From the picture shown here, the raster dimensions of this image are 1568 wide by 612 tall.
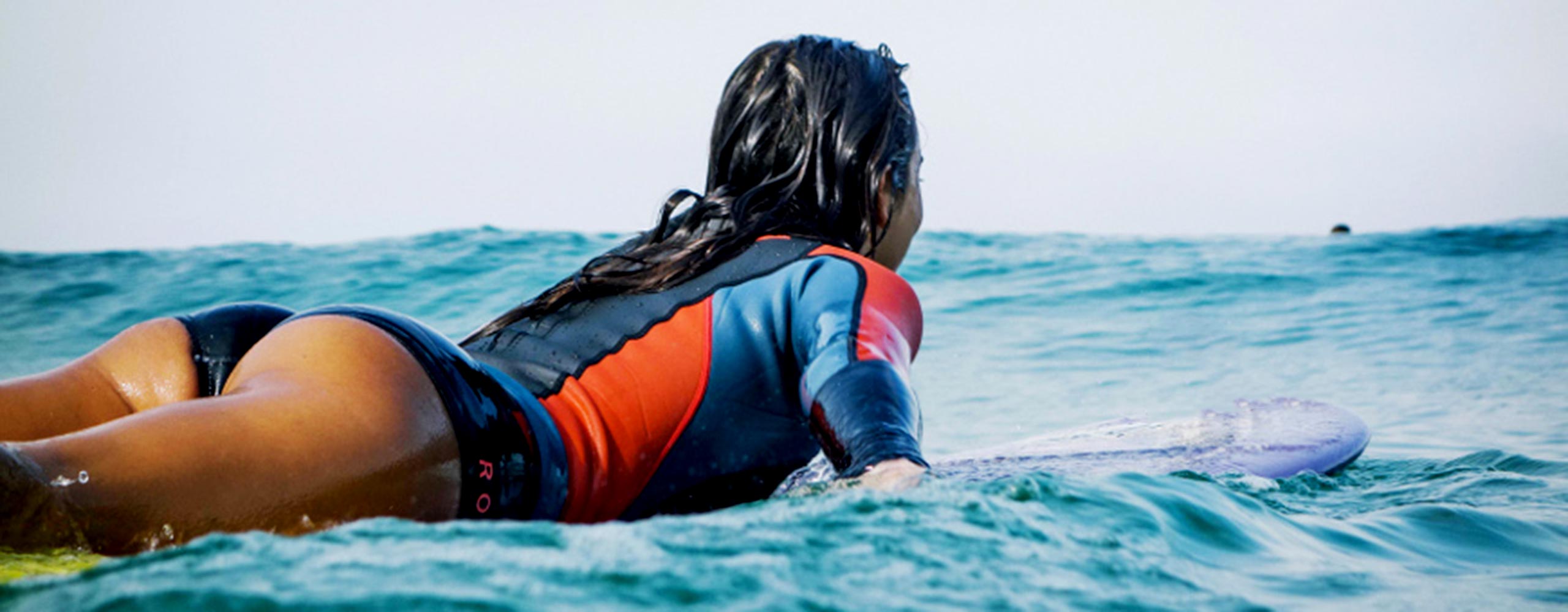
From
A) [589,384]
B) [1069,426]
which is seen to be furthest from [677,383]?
[1069,426]

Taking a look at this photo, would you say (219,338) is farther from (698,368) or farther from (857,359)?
(857,359)

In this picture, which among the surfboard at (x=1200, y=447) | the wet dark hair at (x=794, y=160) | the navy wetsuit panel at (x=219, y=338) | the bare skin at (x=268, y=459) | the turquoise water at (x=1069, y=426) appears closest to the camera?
the turquoise water at (x=1069, y=426)

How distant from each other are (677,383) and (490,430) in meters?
0.37

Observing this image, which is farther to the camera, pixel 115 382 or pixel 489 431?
pixel 115 382

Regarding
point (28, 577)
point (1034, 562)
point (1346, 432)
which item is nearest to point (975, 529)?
point (1034, 562)

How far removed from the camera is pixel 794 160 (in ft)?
8.29

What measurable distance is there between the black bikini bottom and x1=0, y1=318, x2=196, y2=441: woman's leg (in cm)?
34

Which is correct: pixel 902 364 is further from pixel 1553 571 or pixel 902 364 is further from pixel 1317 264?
pixel 1317 264

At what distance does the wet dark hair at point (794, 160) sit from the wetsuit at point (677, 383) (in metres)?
0.09

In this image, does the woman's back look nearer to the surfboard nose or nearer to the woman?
the woman

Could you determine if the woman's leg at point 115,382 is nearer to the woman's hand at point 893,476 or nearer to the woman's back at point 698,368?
the woman's back at point 698,368

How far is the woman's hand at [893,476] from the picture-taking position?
1836mm


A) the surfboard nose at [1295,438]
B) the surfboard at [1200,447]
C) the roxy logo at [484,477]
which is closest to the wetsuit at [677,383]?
the roxy logo at [484,477]

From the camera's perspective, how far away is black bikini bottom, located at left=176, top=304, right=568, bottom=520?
197cm
